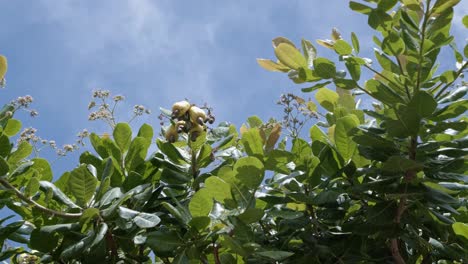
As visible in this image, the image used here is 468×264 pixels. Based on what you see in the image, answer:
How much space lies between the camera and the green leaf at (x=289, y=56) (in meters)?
2.40

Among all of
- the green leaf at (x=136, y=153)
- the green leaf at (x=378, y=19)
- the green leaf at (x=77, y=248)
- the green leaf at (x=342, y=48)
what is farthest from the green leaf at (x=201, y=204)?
the green leaf at (x=378, y=19)

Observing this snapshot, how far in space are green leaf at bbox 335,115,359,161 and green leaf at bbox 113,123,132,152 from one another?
80 cm

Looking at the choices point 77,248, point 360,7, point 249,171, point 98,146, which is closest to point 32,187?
point 77,248

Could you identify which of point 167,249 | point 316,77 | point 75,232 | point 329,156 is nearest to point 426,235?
point 329,156

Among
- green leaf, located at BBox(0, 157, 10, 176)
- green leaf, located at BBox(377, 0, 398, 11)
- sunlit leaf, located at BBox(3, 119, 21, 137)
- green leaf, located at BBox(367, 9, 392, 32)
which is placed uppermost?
sunlit leaf, located at BBox(3, 119, 21, 137)

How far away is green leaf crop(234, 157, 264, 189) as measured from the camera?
85.5 inches

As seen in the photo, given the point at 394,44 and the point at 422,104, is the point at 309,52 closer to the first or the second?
the point at 394,44

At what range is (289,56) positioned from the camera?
2414mm

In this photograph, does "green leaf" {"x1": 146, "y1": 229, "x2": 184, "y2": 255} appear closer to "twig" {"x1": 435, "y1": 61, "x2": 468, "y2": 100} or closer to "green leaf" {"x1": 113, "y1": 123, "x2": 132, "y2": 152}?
"green leaf" {"x1": 113, "y1": 123, "x2": 132, "y2": 152}

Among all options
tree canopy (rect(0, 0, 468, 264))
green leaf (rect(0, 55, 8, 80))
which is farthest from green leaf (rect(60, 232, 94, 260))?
green leaf (rect(0, 55, 8, 80))

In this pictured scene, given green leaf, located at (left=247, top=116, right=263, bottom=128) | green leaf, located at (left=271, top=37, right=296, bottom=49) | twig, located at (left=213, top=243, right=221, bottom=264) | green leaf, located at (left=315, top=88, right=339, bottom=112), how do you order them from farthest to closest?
green leaf, located at (left=247, top=116, right=263, bottom=128), green leaf, located at (left=315, top=88, right=339, bottom=112), green leaf, located at (left=271, top=37, right=296, bottom=49), twig, located at (left=213, top=243, right=221, bottom=264)

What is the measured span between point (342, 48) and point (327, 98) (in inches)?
16.1

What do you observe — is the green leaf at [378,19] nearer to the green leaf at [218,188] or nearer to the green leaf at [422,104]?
the green leaf at [422,104]

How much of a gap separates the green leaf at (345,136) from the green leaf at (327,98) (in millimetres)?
339
